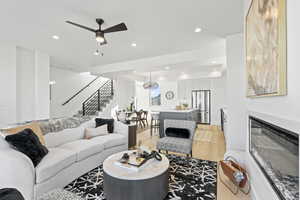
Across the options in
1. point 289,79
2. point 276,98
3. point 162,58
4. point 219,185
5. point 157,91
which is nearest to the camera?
point 289,79

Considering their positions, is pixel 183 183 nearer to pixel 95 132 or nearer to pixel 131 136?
pixel 131 136

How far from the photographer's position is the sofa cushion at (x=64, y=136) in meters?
2.73

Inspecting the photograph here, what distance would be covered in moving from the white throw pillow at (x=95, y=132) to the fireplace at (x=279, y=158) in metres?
3.02

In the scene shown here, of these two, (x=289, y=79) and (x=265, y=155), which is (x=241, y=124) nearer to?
(x=265, y=155)

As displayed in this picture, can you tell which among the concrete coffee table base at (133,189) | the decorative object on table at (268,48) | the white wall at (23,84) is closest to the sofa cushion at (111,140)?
the concrete coffee table base at (133,189)

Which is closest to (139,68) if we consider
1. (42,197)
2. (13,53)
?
(13,53)

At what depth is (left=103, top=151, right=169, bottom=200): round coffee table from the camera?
168 centimetres

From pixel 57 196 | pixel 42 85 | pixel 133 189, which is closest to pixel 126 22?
pixel 133 189

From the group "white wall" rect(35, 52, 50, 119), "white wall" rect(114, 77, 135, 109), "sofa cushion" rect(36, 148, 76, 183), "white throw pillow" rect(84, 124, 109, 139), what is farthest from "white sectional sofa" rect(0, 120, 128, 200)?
"white wall" rect(114, 77, 135, 109)

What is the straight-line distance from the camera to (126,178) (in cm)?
171

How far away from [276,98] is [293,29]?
51 cm

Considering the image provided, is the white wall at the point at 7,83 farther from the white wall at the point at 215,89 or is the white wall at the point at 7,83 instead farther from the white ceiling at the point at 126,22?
the white wall at the point at 215,89

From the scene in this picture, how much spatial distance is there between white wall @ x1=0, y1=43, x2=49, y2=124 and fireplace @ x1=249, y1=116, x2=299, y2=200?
5.67 meters

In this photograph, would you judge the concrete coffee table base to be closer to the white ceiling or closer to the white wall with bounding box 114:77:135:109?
the white ceiling
